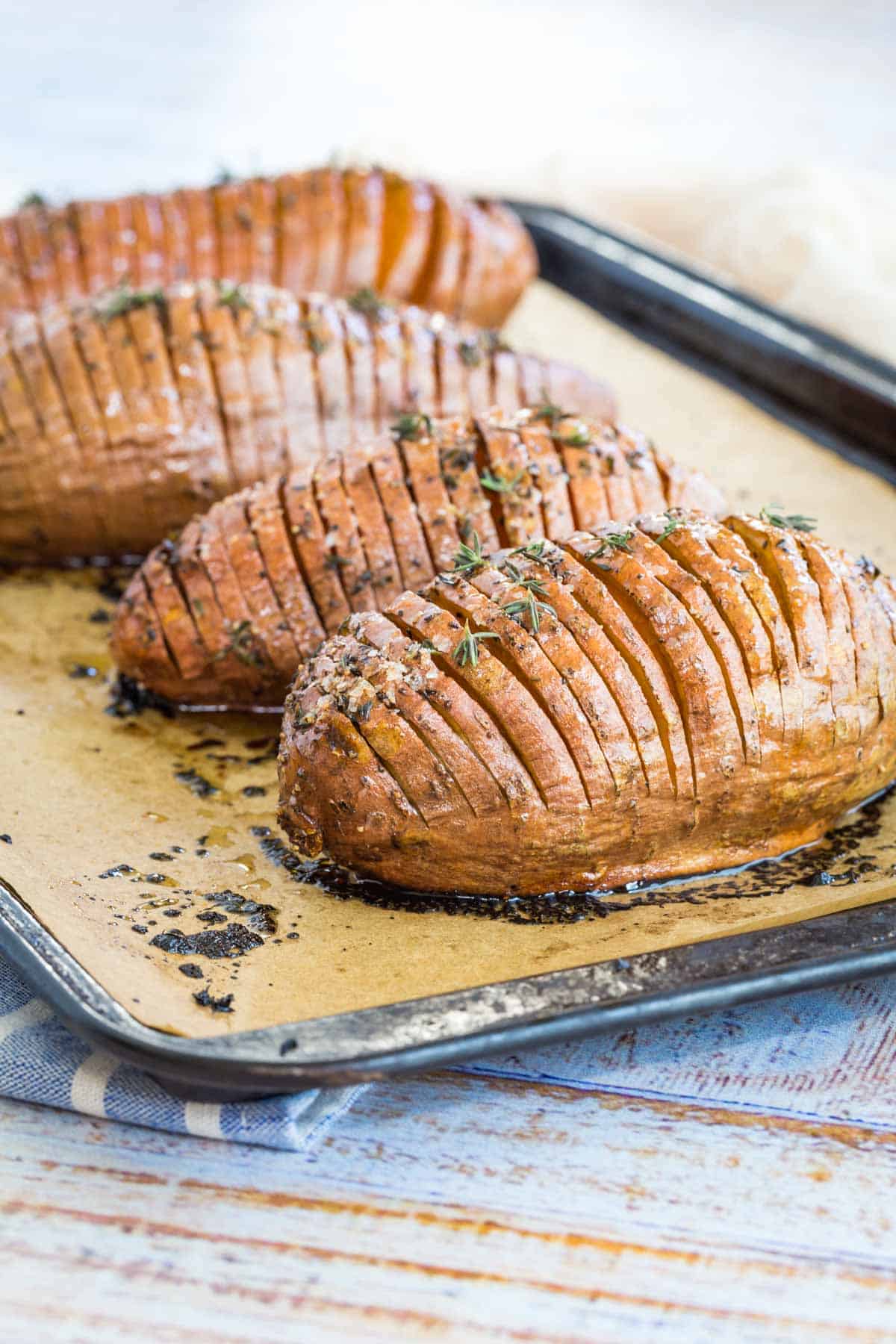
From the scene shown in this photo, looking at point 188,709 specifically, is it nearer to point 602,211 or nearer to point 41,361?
point 41,361

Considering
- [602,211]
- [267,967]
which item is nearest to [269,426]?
[267,967]

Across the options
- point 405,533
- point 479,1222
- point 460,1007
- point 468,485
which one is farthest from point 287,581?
point 479,1222

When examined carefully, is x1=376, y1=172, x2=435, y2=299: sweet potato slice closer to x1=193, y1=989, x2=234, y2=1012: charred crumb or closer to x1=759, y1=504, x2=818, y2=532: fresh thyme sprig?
x1=759, y1=504, x2=818, y2=532: fresh thyme sprig

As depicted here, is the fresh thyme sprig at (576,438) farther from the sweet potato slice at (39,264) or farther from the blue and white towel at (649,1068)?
the sweet potato slice at (39,264)

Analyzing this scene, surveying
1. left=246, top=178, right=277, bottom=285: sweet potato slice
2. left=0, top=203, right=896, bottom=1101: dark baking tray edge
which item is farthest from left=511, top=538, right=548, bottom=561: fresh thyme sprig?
left=246, top=178, right=277, bottom=285: sweet potato slice

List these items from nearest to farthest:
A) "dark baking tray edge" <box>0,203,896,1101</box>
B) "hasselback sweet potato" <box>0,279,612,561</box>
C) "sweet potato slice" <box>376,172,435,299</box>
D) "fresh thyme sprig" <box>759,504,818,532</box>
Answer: "dark baking tray edge" <box>0,203,896,1101</box>, "fresh thyme sprig" <box>759,504,818,532</box>, "hasselback sweet potato" <box>0,279,612,561</box>, "sweet potato slice" <box>376,172,435,299</box>

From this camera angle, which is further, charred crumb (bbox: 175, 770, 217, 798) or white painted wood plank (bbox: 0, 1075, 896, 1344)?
charred crumb (bbox: 175, 770, 217, 798)

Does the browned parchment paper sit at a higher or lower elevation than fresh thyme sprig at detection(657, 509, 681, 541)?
lower
